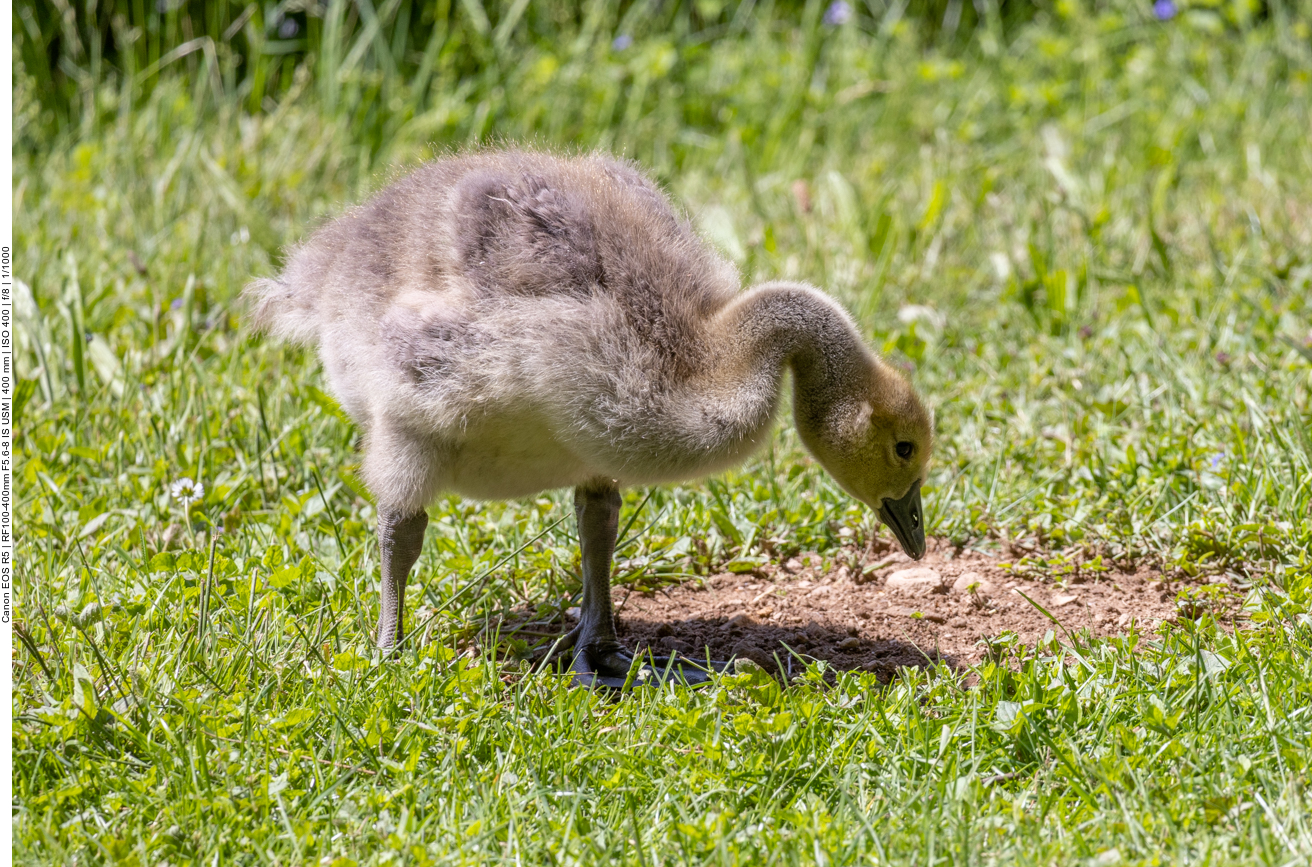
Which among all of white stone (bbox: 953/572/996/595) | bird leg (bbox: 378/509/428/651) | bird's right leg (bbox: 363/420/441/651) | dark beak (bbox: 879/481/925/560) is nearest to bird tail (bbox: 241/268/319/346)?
bird's right leg (bbox: 363/420/441/651)

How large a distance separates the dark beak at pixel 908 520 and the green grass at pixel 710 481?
339 millimetres

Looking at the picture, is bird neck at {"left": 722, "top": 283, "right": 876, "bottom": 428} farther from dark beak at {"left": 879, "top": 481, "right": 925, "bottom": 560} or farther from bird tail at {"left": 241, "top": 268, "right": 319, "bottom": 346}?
bird tail at {"left": 241, "top": 268, "right": 319, "bottom": 346}

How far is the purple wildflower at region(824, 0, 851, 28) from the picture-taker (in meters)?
8.37

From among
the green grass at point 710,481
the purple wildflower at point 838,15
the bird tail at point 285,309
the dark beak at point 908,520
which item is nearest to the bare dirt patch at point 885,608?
the green grass at point 710,481

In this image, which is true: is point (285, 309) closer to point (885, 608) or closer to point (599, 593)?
point (599, 593)

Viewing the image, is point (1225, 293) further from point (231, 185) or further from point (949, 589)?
point (231, 185)

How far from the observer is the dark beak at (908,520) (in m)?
3.41

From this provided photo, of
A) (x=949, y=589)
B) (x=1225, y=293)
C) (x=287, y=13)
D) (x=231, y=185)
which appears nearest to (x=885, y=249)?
(x=1225, y=293)

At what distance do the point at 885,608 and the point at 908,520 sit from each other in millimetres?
399

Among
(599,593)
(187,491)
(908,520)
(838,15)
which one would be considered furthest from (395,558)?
(838,15)

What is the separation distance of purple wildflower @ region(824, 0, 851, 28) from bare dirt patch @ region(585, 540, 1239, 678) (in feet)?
17.0

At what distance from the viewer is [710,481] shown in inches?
165

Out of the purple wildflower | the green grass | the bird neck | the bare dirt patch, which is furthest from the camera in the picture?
the purple wildflower

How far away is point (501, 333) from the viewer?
303cm
